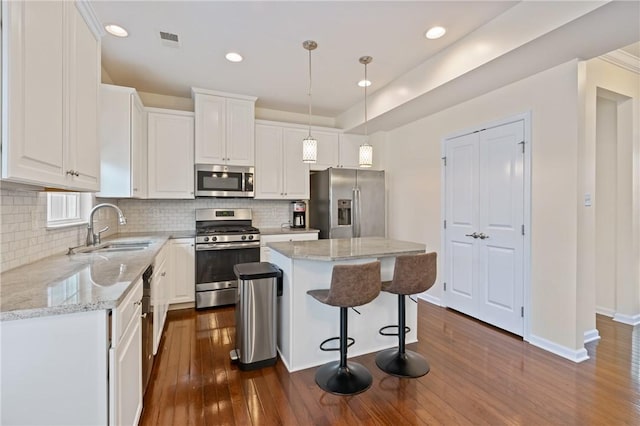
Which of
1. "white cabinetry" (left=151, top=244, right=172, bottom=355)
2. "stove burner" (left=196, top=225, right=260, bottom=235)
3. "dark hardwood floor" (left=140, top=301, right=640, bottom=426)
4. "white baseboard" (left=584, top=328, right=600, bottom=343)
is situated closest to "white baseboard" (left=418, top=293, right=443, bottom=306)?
"dark hardwood floor" (left=140, top=301, right=640, bottom=426)

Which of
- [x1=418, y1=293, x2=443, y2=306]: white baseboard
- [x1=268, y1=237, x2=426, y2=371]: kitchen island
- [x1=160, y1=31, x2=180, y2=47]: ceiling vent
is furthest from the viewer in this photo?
[x1=418, y1=293, x2=443, y2=306]: white baseboard

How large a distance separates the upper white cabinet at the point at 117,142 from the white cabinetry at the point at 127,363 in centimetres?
175

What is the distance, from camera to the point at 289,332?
7.76 feet

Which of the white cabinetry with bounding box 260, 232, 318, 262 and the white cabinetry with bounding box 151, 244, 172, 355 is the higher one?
the white cabinetry with bounding box 260, 232, 318, 262

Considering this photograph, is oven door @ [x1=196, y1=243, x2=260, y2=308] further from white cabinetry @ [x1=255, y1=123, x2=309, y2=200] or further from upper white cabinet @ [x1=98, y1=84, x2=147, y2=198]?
upper white cabinet @ [x1=98, y1=84, x2=147, y2=198]

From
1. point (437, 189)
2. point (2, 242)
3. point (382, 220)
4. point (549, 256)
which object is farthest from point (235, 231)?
point (549, 256)

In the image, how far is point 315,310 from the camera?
2.43m

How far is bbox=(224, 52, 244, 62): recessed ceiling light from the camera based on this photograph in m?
3.01

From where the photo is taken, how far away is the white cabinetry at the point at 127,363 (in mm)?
1271

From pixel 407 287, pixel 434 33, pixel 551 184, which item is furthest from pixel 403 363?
pixel 434 33

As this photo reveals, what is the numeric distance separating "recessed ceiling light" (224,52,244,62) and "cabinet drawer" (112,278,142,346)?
93.4 inches

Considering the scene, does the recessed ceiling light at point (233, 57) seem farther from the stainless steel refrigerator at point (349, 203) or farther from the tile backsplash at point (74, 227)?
the tile backsplash at point (74, 227)

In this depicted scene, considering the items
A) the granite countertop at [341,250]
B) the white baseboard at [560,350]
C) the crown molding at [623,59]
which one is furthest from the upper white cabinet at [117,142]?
the crown molding at [623,59]

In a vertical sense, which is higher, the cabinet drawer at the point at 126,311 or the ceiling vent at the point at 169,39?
the ceiling vent at the point at 169,39
